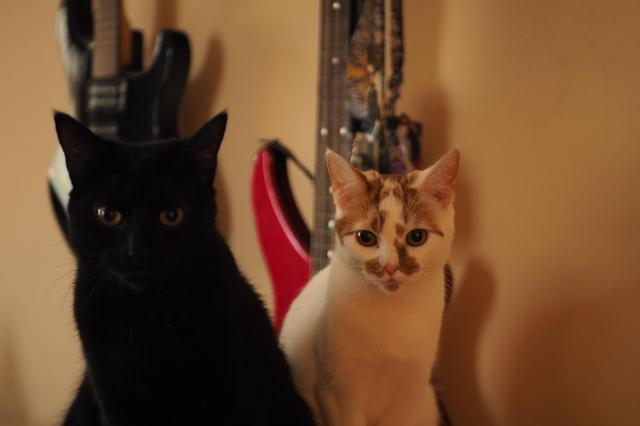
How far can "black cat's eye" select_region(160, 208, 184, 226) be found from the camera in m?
0.70

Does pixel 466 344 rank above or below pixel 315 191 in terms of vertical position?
below

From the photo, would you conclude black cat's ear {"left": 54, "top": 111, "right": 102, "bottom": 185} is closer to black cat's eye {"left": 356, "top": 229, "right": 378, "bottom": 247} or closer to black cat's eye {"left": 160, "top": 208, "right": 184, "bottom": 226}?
black cat's eye {"left": 160, "top": 208, "right": 184, "bottom": 226}

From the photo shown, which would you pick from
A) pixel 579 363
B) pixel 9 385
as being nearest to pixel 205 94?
pixel 579 363

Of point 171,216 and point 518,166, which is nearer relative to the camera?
point 171,216

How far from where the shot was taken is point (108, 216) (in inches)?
27.3

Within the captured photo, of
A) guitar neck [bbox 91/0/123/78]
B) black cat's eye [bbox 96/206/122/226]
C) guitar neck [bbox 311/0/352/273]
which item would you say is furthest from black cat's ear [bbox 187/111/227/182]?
guitar neck [bbox 91/0/123/78]

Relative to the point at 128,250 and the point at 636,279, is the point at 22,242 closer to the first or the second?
the point at 128,250

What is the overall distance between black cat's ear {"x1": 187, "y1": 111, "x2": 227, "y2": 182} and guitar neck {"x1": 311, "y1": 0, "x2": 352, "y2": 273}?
→ 1.18ft

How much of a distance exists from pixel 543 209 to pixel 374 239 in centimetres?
36

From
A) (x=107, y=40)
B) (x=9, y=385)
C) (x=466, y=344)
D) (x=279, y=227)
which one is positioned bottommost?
(x=9, y=385)

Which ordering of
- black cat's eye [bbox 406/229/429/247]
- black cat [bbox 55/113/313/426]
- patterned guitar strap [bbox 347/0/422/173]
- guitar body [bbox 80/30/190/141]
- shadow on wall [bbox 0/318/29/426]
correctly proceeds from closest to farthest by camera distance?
black cat [bbox 55/113/313/426], black cat's eye [bbox 406/229/429/247], patterned guitar strap [bbox 347/0/422/173], guitar body [bbox 80/30/190/141], shadow on wall [bbox 0/318/29/426]

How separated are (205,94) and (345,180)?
0.90 metres

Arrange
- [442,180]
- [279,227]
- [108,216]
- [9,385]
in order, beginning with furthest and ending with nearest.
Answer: [9,385] → [279,227] → [442,180] → [108,216]

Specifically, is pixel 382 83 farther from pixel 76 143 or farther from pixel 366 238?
pixel 76 143
